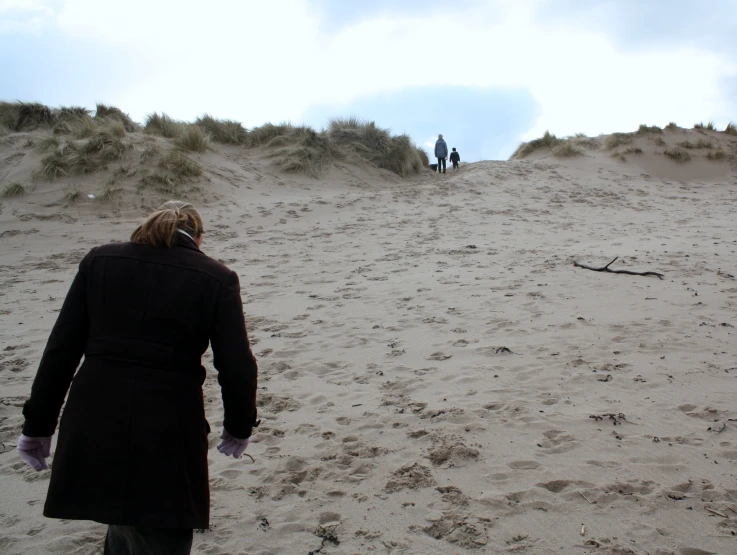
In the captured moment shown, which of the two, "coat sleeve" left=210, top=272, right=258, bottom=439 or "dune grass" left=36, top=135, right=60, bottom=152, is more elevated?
"dune grass" left=36, top=135, right=60, bottom=152

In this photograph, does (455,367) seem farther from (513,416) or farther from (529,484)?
(529,484)

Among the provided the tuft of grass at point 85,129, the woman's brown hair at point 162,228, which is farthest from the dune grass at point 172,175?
the woman's brown hair at point 162,228

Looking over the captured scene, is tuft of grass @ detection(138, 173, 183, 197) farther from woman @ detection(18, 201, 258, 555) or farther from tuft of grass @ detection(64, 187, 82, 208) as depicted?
woman @ detection(18, 201, 258, 555)

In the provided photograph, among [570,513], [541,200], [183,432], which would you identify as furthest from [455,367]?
[541,200]

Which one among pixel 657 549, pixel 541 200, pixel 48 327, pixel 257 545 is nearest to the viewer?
pixel 657 549

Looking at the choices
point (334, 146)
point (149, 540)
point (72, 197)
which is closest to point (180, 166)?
point (72, 197)

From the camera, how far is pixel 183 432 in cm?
184

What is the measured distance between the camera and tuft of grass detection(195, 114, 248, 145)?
17.1m

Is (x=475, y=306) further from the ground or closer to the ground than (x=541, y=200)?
closer to the ground

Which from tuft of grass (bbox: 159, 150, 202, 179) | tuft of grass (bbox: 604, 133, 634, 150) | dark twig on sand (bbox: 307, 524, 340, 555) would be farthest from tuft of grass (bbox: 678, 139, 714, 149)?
dark twig on sand (bbox: 307, 524, 340, 555)

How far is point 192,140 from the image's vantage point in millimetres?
14961

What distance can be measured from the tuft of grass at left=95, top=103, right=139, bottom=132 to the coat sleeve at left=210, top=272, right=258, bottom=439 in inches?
637

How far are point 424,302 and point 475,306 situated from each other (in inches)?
22.7

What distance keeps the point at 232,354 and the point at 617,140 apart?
19532mm
